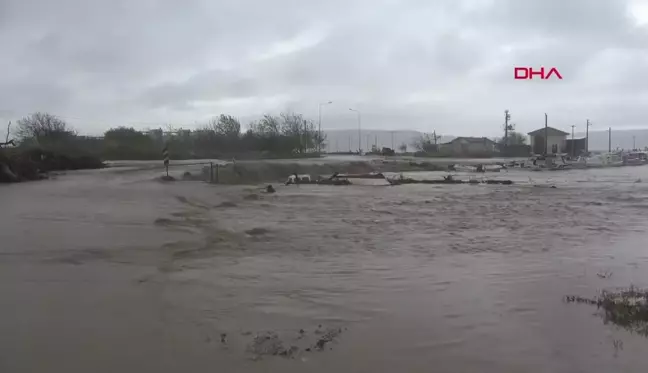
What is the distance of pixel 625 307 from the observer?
6660 millimetres

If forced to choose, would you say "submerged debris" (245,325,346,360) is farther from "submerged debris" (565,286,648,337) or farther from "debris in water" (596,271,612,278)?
"debris in water" (596,271,612,278)

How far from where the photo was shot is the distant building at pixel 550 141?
A: 341ft

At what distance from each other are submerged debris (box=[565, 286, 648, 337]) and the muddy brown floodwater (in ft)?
0.55

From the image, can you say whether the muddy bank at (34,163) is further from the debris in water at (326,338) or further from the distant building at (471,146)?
the distant building at (471,146)

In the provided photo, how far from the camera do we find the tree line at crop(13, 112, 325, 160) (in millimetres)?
73375

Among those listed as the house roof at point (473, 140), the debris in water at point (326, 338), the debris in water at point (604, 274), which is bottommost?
the debris in water at point (604, 274)

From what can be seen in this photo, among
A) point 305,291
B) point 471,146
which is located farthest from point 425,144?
point 305,291

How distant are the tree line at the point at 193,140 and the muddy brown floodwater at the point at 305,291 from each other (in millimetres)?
54939

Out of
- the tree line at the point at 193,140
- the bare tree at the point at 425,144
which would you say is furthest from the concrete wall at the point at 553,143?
the tree line at the point at 193,140

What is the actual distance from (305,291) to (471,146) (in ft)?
388

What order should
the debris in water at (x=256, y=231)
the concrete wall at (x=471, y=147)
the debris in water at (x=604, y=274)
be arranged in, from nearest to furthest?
the debris in water at (x=604, y=274) → the debris in water at (x=256, y=231) → the concrete wall at (x=471, y=147)

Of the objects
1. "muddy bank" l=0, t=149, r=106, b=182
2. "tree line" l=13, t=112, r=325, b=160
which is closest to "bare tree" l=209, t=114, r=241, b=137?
"tree line" l=13, t=112, r=325, b=160

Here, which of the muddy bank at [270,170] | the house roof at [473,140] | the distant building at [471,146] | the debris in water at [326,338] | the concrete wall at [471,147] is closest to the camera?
the debris in water at [326,338]

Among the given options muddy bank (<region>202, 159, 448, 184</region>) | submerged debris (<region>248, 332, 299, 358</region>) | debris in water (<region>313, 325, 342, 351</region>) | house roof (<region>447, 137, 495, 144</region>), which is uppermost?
house roof (<region>447, 137, 495, 144</region>)
